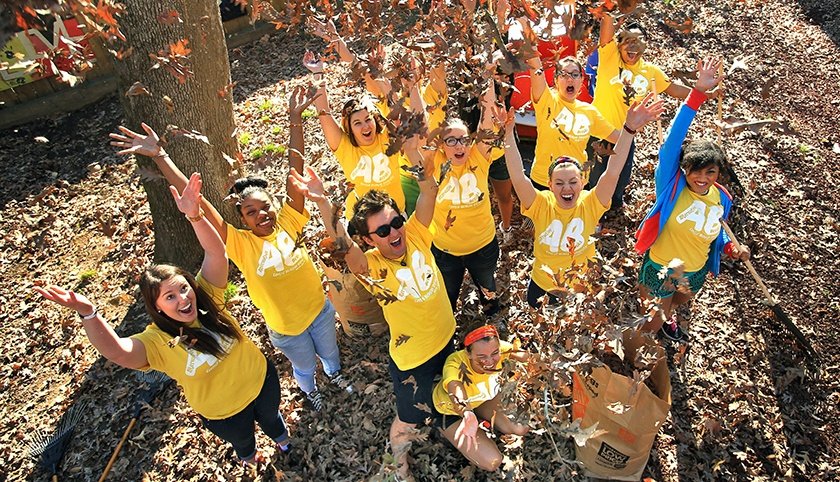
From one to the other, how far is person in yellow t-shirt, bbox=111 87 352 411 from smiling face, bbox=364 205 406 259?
65cm

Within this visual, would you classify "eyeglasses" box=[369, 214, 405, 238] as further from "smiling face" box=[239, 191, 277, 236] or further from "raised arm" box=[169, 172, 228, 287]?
"raised arm" box=[169, 172, 228, 287]

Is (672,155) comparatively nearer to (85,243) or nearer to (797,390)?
(797,390)

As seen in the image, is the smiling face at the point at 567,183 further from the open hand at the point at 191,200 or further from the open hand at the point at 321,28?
the open hand at the point at 191,200

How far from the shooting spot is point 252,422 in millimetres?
3523

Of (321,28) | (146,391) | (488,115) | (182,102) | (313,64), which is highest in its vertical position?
(321,28)

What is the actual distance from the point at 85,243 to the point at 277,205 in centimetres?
348

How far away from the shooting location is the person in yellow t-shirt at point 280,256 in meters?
3.36

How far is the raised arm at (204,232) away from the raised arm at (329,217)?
1.92 ft

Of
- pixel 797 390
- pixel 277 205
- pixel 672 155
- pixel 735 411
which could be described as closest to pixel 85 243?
pixel 277 205

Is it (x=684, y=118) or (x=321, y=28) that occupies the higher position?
(x=321, y=28)

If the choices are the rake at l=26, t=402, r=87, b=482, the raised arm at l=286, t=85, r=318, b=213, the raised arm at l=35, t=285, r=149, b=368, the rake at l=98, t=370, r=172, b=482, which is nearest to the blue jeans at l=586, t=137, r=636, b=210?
the raised arm at l=286, t=85, r=318, b=213

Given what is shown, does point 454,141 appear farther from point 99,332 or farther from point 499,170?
point 99,332

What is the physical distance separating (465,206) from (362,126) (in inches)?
41.7

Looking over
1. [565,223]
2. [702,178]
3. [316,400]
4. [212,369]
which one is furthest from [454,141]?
[316,400]
